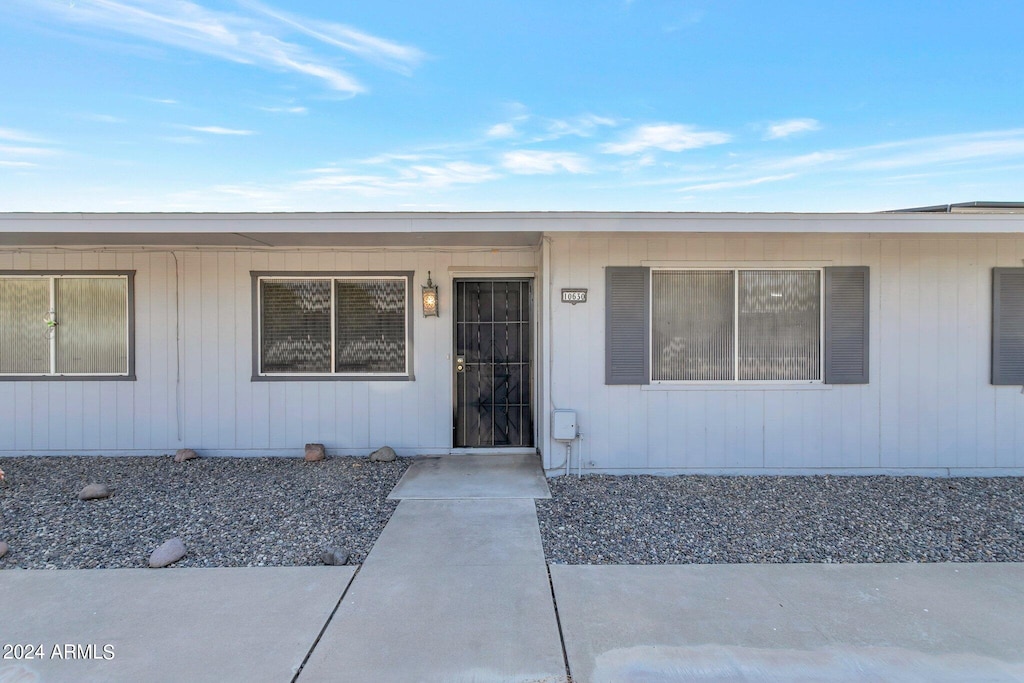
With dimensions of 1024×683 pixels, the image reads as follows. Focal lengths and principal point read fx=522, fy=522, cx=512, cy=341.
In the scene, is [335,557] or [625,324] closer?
[335,557]

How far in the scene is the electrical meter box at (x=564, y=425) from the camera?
498 centimetres

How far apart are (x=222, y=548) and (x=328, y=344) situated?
2.78m

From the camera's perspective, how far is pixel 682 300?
5250 mm

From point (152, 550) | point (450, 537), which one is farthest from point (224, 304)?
point (450, 537)

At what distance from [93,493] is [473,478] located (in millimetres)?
3205

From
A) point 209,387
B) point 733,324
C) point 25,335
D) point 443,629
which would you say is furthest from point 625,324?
point 25,335

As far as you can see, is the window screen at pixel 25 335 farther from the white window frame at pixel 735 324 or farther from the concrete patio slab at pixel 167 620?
the white window frame at pixel 735 324

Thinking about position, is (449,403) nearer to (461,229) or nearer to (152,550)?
(461,229)

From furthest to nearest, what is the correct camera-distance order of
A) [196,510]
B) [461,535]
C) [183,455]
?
[183,455]
[196,510]
[461,535]

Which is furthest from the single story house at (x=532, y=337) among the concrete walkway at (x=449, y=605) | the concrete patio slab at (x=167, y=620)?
the concrete patio slab at (x=167, y=620)

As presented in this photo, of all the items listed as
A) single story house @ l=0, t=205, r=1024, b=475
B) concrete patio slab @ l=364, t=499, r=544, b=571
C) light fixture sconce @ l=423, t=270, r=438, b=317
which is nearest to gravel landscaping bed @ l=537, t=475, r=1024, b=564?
concrete patio slab @ l=364, t=499, r=544, b=571

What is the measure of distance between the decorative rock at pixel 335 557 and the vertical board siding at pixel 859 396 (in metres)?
2.54

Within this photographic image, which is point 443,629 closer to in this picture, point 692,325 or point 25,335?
point 692,325

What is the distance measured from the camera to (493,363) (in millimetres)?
6043
